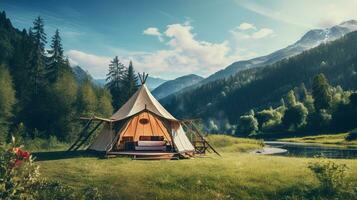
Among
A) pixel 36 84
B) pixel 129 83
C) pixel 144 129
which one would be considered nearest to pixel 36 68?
pixel 36 84

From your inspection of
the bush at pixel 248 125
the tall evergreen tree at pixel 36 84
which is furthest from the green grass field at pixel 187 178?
the bush at pixel 248 125

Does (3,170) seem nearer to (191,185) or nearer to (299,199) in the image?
(191,185)

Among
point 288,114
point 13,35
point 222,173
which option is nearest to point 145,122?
point 222,173

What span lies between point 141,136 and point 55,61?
1785 inches

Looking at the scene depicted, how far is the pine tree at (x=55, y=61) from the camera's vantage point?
3055 inches

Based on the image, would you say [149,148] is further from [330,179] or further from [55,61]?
[55,61]

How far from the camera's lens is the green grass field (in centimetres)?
1998

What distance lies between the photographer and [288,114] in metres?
114

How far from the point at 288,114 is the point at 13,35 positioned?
95.7 metres

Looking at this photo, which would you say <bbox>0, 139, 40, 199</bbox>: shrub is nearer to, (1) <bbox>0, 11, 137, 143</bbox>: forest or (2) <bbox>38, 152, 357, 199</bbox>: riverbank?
(2) <bbox>38, 152, 357, 199</bbox>: riverbank

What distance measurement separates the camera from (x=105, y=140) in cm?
3319

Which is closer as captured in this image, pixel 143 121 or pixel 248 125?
pixel 143 121

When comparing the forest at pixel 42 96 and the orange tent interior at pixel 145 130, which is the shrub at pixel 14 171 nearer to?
the orange tent interior at pixel 145 130

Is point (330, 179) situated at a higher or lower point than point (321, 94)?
lower
